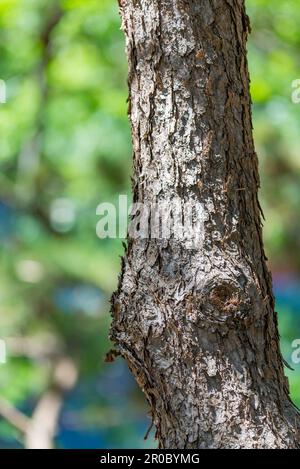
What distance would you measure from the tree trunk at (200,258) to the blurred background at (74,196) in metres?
2.88

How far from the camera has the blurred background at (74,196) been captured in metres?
4.22

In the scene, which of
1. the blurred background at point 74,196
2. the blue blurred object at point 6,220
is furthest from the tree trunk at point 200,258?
the blue blurred object at point 6,220

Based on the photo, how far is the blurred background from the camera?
422cm

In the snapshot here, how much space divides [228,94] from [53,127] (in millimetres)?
3721

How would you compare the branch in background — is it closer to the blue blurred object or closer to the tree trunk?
the blue blurred object

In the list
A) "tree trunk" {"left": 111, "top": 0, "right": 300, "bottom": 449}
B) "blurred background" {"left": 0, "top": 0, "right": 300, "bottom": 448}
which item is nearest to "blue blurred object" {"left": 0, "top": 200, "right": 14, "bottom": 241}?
"blurred background" {"left": 0, "top": 0, "right": 300, "bottom": 448}

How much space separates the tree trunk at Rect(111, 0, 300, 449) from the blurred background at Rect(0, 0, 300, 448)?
9.45ft

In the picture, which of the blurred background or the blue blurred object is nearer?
the blurred background

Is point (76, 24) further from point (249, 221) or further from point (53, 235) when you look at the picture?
point (249, 221)

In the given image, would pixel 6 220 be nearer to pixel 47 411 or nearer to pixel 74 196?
pixel 74 196

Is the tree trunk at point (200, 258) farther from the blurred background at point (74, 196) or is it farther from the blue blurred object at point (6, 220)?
the blue blurred object at point (6, 220)
